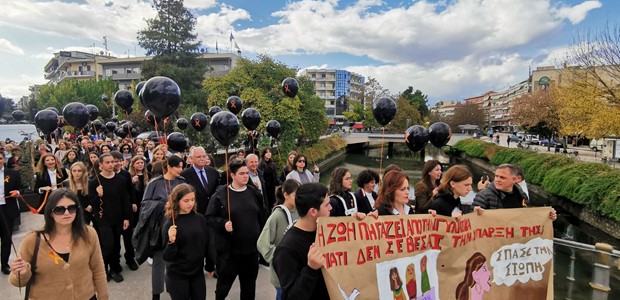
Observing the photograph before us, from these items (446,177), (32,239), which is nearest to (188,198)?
(32,239)

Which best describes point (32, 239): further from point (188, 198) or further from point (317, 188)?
point (317, 188)

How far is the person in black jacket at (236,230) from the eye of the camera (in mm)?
3656

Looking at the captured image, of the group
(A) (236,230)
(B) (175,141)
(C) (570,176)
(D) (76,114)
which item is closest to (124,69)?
(D) (76,114)

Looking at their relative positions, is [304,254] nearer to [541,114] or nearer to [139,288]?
[139,288]

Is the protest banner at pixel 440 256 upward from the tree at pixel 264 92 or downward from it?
downward

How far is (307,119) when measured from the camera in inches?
1013

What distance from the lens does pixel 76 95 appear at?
42.2 meters

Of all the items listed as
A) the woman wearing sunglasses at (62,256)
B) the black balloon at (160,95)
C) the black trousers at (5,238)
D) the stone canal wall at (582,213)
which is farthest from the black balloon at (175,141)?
the stone canal wall at (582,213)

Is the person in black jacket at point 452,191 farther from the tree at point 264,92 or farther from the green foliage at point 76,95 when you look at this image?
the green foliage at point 76,95

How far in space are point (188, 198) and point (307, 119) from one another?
22.7 m

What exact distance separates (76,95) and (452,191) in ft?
162

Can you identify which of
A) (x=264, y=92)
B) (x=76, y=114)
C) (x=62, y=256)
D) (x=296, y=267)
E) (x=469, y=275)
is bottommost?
(x=469, y=275)

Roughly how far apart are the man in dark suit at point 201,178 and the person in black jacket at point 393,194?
2688mm

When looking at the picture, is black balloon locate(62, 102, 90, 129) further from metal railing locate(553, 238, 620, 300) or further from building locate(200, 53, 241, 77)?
building locate(200, 53, 241, 77)
